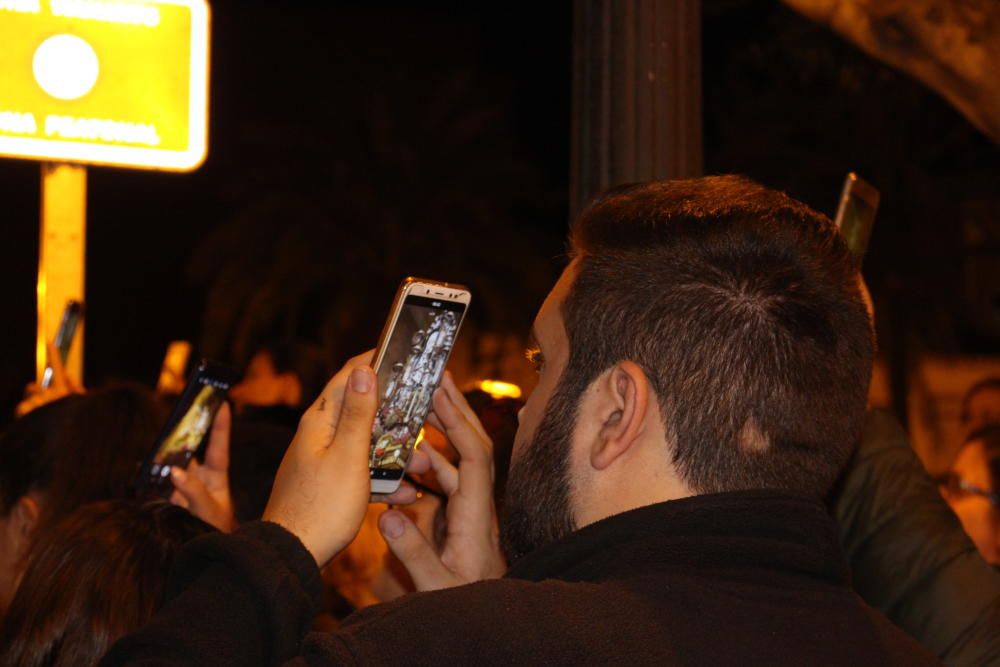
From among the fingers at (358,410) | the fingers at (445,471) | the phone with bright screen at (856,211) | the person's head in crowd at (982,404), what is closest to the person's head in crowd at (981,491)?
the phone with bright screen at (856,211)

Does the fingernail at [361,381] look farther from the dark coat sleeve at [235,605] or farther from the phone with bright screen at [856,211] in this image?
the phone with bright screen at [856,211]

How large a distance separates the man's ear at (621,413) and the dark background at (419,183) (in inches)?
311

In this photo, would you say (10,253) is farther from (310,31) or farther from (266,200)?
(266,200)

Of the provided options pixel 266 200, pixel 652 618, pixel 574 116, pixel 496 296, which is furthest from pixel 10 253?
pixel 652 618

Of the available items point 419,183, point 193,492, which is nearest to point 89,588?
point 193,492

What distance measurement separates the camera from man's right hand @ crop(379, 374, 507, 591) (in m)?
2.66

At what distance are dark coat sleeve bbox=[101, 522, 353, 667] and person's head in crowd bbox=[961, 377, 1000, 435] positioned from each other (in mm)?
5777

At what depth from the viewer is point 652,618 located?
67.3 inches

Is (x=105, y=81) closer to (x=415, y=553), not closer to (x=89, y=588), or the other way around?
(x=89, y=588)

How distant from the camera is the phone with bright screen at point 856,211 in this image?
361 cm

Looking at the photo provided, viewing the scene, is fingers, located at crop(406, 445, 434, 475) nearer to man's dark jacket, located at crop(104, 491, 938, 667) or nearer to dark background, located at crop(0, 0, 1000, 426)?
man's dark jacket, located at crop(104, 491, 938, 667)

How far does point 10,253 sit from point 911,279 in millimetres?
17243

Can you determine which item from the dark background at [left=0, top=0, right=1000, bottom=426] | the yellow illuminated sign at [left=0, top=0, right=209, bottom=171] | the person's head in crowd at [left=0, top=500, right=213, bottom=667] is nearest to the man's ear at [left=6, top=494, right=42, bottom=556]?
the person's head in crowd at [left=0, top=500, right=213, bottom=667]

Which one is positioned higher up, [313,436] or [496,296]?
[496,296]
